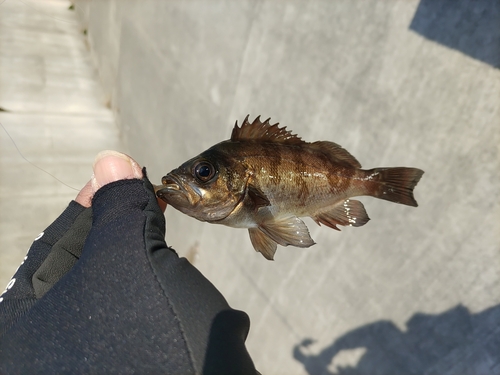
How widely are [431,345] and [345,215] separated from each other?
154 centimetres

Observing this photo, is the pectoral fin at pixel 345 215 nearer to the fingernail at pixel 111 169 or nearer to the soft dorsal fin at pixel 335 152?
the soft dorsal fin at pixel 335 152

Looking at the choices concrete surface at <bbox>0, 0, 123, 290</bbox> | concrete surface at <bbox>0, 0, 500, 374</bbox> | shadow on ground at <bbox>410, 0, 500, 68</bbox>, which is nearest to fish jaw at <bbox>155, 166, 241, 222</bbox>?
concrete surface at <bbox>0, 0, 500, 374</bbox>

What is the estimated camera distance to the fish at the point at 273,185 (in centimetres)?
138

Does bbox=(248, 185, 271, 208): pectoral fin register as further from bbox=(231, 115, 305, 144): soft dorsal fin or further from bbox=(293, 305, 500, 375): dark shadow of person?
bbox=(293, 305, 500, 375): dark shadow of person

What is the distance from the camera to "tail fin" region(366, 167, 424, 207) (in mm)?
1481

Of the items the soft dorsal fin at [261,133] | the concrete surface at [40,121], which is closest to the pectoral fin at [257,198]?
the soft dorsal fin at [261,133]

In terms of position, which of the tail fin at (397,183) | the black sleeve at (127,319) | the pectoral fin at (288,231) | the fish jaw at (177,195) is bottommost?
the black sleeve at (127,319)

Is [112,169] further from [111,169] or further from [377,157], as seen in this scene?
[377,157]

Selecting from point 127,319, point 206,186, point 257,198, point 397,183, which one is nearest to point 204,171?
point 206,186

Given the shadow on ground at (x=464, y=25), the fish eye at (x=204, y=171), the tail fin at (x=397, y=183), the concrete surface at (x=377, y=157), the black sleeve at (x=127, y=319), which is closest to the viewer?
A: the black sleeve at (x=127, y=319)

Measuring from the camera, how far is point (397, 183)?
4.88 ft

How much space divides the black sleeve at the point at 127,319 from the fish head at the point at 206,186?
16 cm

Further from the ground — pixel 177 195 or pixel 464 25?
pixel 464 25

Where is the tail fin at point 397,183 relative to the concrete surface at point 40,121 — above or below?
above
